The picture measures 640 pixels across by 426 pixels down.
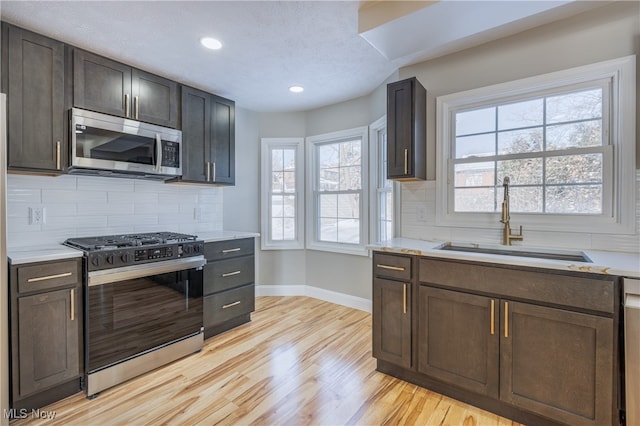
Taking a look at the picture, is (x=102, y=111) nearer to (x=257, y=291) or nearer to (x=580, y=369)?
(x=257, y=291)

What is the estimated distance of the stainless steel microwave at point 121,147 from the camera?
2.21 meters

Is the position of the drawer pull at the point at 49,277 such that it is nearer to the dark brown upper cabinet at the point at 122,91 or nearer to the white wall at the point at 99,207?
the white wall at the point at 99,207

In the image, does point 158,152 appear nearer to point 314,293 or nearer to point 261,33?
point 261,33

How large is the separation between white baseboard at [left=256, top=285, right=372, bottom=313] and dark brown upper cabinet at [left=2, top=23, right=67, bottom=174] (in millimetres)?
2597

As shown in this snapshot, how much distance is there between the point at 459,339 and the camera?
6.24 ft

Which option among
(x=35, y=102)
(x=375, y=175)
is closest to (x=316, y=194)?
(x=375, y=175)

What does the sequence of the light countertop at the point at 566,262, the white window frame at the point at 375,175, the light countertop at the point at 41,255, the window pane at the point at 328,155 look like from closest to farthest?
the light countertop at the point at 566,262 → the light countertop at the point at 41,255 → the white window frame at the point at 375,175 → the window pane at the point at 328,155

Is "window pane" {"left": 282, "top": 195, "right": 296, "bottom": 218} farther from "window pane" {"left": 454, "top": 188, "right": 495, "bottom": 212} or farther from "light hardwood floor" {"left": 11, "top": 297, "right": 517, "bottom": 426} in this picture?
"window pane" {"left": 454, "top": 188, "right": 495, "bottom": 212}

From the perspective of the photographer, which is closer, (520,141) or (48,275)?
(48,275)

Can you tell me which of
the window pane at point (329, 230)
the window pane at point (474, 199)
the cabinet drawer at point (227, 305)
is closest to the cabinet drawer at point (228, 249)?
the cabinet drawer at point (227, 305)

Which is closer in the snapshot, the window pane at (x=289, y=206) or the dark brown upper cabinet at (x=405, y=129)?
the dark brown upper cabinet at (x=405, y=129)

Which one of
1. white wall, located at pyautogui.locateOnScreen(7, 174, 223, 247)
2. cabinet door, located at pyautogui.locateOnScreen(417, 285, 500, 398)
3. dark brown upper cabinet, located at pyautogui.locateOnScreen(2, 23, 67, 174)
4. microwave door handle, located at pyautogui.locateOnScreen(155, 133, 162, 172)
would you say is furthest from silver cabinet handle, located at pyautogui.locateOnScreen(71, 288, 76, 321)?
cabinet door, located at pyautogui.locateOnScreen(417, 285, 500, 398)

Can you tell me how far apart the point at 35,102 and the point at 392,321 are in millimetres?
2854

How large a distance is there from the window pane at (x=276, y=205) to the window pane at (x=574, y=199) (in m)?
2.90
